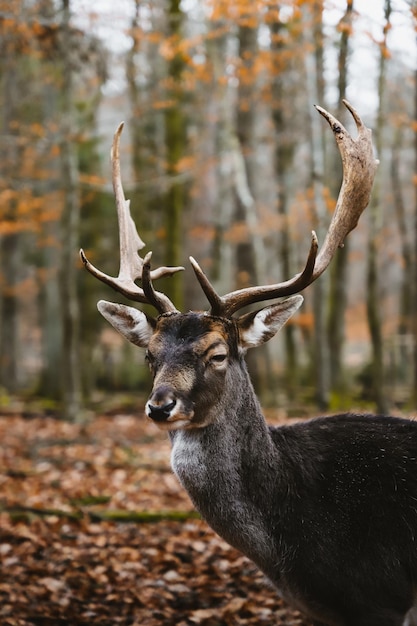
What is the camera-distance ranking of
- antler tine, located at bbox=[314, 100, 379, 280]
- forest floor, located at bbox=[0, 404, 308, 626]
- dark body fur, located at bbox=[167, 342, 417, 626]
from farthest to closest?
forest floor, located at bbox=[0, 404, 308, 626] < antler tine, located at bbox=[314, 100, 379, 280] < dark body fur, located at bbox=[167, 342, 417, 626]

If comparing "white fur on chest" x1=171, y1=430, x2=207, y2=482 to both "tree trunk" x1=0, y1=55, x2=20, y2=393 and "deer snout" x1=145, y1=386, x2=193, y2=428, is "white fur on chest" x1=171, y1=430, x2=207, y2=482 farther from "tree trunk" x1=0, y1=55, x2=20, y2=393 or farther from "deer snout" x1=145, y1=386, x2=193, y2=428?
"tree trunk" x1=0, y1=55, x2=20, y2=393

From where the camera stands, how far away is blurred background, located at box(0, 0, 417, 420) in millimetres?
12344

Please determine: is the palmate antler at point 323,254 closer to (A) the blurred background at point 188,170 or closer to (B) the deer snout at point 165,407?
(B) the deer snout at point 165,407

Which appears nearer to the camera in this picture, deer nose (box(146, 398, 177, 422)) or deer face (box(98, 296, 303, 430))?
deer nose (box(146, 398, 177, 422))

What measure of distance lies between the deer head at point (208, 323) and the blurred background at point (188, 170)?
3598 millimetres

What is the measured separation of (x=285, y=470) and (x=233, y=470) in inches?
14.3

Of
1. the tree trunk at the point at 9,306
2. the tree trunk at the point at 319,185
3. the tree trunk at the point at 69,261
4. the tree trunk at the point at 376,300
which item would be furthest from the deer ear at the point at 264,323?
the tree trunk at the point at 9,306

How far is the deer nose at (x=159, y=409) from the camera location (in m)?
3.96

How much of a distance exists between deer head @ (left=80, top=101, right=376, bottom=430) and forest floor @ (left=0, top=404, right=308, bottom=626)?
6.12 ft

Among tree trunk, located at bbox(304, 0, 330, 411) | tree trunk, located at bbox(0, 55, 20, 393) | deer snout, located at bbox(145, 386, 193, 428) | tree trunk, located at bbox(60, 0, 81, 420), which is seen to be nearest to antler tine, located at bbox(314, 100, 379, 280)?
deer snout, located at bbox(145, 386, 193, 428)

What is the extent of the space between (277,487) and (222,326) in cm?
109

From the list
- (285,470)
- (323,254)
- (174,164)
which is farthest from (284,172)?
(285,470)

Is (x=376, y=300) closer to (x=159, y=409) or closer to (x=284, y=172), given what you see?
(x=159, y=409)

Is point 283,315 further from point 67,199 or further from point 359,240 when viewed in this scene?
point 359,240
